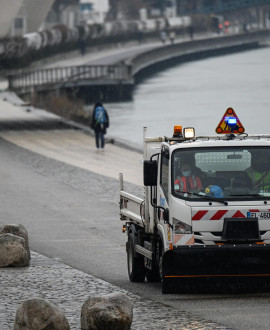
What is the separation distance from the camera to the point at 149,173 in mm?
12398

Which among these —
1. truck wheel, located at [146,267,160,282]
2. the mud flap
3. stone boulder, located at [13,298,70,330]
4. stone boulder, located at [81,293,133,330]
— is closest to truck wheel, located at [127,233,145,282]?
truck wheel, located at [146,267,160,282]

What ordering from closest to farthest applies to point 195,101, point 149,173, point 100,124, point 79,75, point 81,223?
point 149,173, point 81,223, point 100,124, point 79,75, point 195,101

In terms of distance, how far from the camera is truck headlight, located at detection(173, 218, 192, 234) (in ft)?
39.2

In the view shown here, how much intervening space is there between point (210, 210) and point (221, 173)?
2.01ft

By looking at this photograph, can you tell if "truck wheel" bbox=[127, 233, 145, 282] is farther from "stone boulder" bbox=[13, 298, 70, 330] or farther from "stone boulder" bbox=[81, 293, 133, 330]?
"stone boulder" bbox=[13, 298, 70, 330]

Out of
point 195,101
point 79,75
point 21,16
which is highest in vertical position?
point 21,16

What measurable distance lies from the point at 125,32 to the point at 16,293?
393 ft

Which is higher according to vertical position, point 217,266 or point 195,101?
point 217,266

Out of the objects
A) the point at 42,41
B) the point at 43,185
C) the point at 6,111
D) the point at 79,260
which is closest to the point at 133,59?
the point at 42,41

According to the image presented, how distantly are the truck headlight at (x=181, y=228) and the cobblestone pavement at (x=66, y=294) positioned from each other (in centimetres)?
89

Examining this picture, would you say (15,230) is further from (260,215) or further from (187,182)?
(260,215)

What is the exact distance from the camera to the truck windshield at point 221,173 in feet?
40.0

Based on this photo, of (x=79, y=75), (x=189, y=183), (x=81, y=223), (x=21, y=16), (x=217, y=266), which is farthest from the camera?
(x=21, y=16)

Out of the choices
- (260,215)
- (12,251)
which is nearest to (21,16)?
(12,251)
